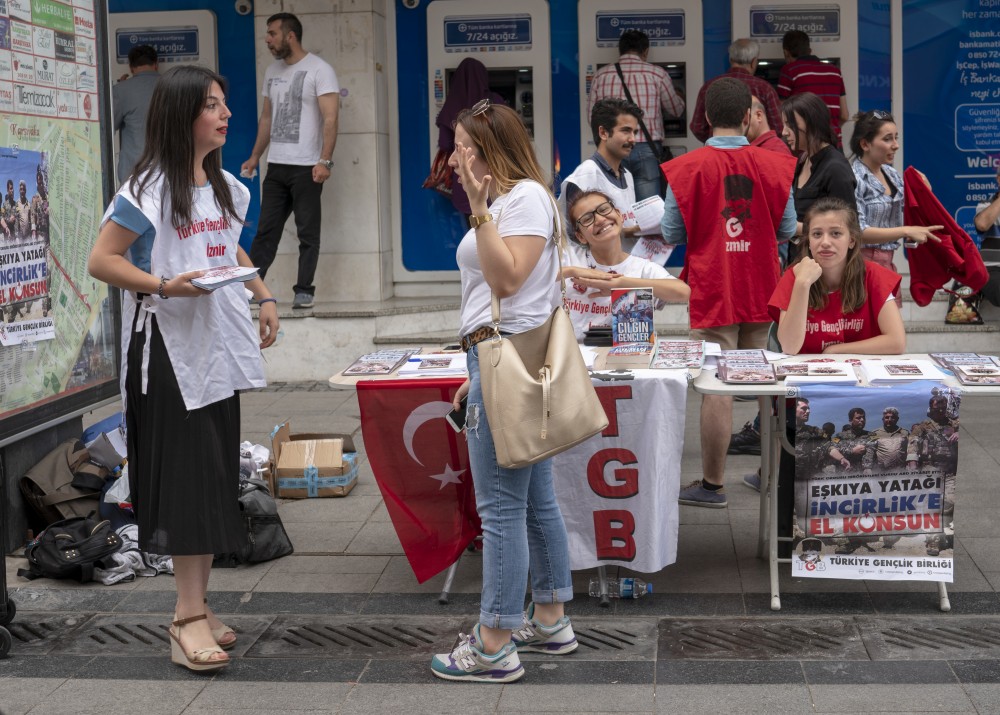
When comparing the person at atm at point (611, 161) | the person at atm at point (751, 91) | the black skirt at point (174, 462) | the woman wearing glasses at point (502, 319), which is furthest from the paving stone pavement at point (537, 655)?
the person at atm at point (751, 91)

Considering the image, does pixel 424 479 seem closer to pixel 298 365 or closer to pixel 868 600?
pixel 868 600

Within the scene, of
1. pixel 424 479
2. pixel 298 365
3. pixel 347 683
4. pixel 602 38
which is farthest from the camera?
pixel 602 38

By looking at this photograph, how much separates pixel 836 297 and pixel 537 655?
1.84 m

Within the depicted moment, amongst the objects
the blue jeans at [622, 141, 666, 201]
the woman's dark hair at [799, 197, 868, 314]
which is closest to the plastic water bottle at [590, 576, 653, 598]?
the woman's dark hair at [799, 197, 868, 314]

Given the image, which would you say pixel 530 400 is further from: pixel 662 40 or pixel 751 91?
pixel 662 40

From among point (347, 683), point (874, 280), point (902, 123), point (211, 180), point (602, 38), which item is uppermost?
point (602, 38)

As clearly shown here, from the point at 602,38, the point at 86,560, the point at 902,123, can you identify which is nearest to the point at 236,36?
the point at 602,38

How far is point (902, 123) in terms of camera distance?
1006 cm

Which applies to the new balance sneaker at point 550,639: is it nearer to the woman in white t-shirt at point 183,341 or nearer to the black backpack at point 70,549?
the woman in white t-shirt at point 183,341

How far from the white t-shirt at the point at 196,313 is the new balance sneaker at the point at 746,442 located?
341 centimetres

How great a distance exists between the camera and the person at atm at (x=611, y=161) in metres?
6.36

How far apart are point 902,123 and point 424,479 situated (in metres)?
6.59

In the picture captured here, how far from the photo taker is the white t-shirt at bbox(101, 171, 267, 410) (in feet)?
13.3

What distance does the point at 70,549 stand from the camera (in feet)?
16.4
